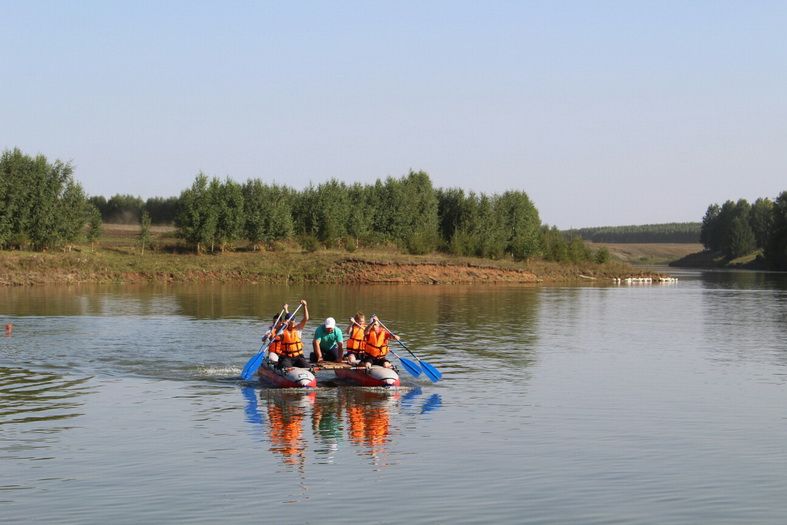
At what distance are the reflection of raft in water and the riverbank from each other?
65.4 meters

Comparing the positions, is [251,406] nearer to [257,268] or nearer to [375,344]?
[375,344]

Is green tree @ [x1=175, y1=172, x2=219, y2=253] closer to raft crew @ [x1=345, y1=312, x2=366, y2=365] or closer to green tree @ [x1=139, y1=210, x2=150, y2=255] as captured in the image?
green tree @ [x1=139, y1=210, x2=150, y2=255]

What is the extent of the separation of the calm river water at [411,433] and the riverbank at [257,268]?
45602 millimetres

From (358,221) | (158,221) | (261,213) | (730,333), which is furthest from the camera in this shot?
(158,221)

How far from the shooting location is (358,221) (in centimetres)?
12838

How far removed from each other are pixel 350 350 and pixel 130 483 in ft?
50.3

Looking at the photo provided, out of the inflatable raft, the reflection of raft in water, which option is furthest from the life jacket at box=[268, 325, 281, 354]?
the reflection of raft in water

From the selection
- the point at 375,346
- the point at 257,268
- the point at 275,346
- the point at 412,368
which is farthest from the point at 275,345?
the point at 257,268

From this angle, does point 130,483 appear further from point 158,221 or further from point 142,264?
point 158,221

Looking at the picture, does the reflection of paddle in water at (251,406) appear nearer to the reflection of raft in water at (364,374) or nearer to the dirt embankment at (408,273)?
the reflection of raft in water at (364,374)

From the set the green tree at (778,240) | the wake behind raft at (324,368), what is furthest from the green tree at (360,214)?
the wake behind raft at (324,368)

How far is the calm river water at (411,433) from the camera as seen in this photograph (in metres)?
17.6

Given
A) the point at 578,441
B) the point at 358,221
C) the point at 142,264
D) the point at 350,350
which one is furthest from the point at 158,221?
the point at 578,441

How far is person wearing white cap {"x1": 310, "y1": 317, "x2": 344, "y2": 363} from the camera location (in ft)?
110
